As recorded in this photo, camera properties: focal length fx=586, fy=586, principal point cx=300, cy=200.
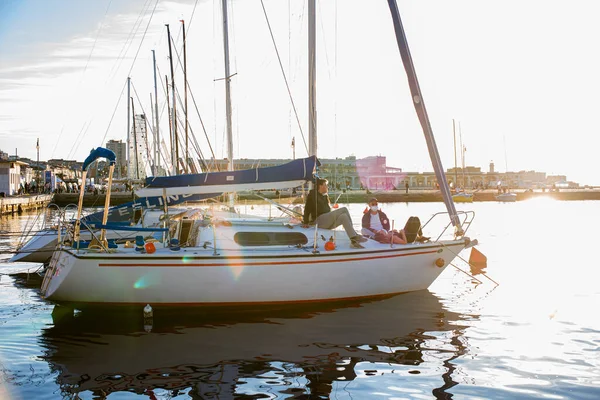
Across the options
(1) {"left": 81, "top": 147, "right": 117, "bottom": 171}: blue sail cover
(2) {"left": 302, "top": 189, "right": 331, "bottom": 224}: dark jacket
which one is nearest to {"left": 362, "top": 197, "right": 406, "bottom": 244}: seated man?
(2) {"left": 302, "top": 189, "right": 331, "bottom": 224}: dark jacket

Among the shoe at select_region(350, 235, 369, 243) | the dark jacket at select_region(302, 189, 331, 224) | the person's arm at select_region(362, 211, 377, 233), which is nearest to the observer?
the shoe at select_region(350, 235, 369, 243)

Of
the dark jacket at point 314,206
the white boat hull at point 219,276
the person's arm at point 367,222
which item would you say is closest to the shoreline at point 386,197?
the person's arm at point 367,222

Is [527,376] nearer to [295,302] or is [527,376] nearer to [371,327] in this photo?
[371,327]

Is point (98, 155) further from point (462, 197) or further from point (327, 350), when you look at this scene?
point (462, 197)

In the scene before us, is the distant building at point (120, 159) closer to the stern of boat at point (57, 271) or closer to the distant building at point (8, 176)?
the distant building at point (8, 176)

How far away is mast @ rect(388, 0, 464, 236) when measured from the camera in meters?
14.2

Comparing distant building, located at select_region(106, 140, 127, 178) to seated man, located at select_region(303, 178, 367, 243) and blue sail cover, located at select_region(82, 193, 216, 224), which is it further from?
seated man, located at select_region(303, 178, 367, 243)

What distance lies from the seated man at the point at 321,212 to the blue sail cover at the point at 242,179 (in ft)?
1.28

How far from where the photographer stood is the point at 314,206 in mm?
13617

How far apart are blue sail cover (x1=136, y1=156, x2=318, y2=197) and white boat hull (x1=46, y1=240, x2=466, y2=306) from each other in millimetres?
1799

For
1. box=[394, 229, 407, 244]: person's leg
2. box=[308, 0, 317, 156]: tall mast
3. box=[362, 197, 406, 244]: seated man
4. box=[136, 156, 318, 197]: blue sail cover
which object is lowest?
box=[394, 229, 407, 244]: person's leg

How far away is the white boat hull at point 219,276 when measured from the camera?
1142 cm

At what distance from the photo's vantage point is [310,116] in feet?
50.1

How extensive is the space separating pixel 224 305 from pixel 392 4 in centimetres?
848
